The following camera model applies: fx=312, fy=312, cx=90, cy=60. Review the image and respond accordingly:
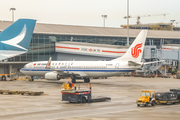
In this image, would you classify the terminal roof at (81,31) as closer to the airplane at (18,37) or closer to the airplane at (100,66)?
the airplane at (100,66)

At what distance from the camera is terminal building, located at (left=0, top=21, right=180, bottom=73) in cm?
7462

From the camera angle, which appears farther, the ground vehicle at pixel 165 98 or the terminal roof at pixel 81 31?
the terminal roof at pixel 81 31

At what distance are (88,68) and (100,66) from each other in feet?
8.80

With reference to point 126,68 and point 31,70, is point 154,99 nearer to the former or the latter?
point 126,68

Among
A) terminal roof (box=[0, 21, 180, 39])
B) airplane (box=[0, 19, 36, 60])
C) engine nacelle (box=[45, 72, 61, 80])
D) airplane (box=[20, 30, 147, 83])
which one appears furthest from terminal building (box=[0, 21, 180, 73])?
airplane (box=[0, 19, 36, 60])

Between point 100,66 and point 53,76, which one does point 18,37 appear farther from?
point 100,66

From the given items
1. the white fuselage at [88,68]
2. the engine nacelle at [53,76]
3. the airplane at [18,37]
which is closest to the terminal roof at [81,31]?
the white fuselage at [88,68]

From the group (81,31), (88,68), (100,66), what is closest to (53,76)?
(88,68)

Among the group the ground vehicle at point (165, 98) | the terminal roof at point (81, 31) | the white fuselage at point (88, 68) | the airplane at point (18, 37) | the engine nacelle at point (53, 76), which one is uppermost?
the terminal roof at point (81, 31)

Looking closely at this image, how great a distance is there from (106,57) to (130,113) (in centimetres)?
5343

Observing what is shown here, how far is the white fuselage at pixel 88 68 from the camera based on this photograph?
5025 cm

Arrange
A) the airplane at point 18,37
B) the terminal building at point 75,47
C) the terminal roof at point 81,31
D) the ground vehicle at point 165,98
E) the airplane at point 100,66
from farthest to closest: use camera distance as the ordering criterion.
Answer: the terminal roof at point 81,31 → the terminal building at point 75,47 → the airplane at point 100,66 → the airplane at point 18,37 → the ground vehicle at point 165,98

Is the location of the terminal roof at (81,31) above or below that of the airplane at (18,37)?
above

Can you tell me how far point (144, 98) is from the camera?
90.3ft
